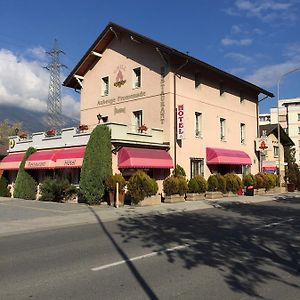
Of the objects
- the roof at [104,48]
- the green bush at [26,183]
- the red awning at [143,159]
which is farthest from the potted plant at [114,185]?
the roof at [104,48]

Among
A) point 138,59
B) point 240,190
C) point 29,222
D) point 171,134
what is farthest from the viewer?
point 240,190

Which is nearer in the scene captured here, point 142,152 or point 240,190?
point 142,152

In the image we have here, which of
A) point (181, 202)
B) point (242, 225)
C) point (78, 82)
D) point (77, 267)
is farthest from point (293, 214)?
point (78, 82)

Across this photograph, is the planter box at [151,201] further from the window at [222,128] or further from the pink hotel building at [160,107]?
the window at [222,128]

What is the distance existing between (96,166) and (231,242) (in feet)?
42.9

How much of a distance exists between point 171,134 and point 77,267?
748 inches

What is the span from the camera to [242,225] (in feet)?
47.8

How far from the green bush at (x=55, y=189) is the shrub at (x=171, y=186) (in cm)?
559

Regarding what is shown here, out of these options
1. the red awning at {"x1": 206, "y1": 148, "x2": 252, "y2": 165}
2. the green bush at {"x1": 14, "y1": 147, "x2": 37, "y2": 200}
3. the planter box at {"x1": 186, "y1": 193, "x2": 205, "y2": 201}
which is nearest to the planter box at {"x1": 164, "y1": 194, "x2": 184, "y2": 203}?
the planter box at {"x1": 186, "y1": 193, "x2": 205, "y2": 201}

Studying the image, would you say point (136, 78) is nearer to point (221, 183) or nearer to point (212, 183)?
point (212, 183)

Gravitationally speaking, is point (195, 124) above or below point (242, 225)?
above

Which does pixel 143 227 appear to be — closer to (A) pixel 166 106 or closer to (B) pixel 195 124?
(A) pixel 166 106

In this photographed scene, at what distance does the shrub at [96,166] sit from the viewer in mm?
22906

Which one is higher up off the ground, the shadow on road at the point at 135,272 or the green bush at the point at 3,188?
the green bush at the point at 3,188
